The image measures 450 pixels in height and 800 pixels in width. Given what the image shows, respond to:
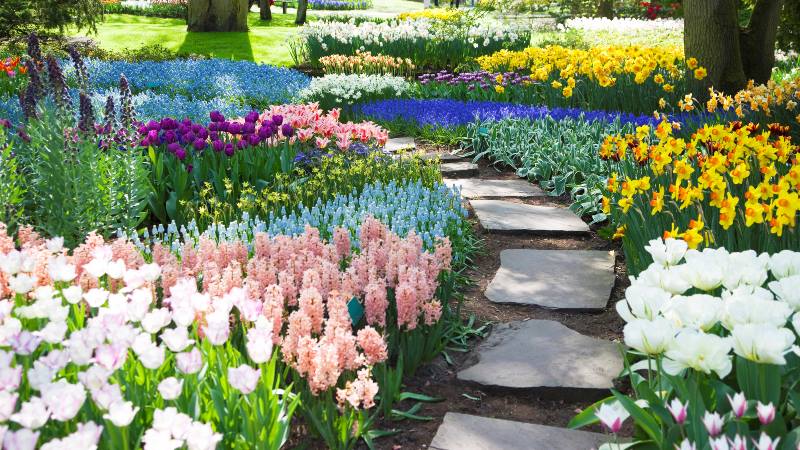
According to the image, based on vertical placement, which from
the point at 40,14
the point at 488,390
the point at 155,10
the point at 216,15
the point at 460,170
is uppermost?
the point at 155,10

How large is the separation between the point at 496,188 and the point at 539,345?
275 centimetres

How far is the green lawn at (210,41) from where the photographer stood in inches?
672

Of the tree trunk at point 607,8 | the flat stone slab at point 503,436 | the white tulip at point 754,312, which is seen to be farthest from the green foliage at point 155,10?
Result: the white tulip at point 754,312

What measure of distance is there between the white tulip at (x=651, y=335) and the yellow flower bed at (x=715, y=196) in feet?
3.00

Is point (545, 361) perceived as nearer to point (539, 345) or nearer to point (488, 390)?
point (539, 345)

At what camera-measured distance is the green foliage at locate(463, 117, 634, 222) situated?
5.53 m

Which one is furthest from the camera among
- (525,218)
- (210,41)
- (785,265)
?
(210,41)

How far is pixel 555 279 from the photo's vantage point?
410cm

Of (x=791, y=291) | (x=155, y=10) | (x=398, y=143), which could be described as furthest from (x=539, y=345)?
(x=155, y=10)

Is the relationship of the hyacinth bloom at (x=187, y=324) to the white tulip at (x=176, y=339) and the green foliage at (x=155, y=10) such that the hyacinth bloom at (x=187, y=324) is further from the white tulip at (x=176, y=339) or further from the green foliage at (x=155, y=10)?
the green foliage at (x=155, y=10)

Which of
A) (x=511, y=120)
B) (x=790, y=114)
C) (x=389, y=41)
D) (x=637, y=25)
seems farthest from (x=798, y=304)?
(x=637, y=25)

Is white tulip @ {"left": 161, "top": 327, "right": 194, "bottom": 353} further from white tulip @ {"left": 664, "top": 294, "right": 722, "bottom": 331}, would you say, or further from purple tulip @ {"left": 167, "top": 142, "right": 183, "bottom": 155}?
purple tulip @ {"left": 167, "top": 142, "right": 183, "bottom": 155}

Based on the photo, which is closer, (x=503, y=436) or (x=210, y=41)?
(x=503, y=436)

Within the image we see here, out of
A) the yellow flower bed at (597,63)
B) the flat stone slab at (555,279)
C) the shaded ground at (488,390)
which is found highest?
the yellow flower bed at (597,63)
